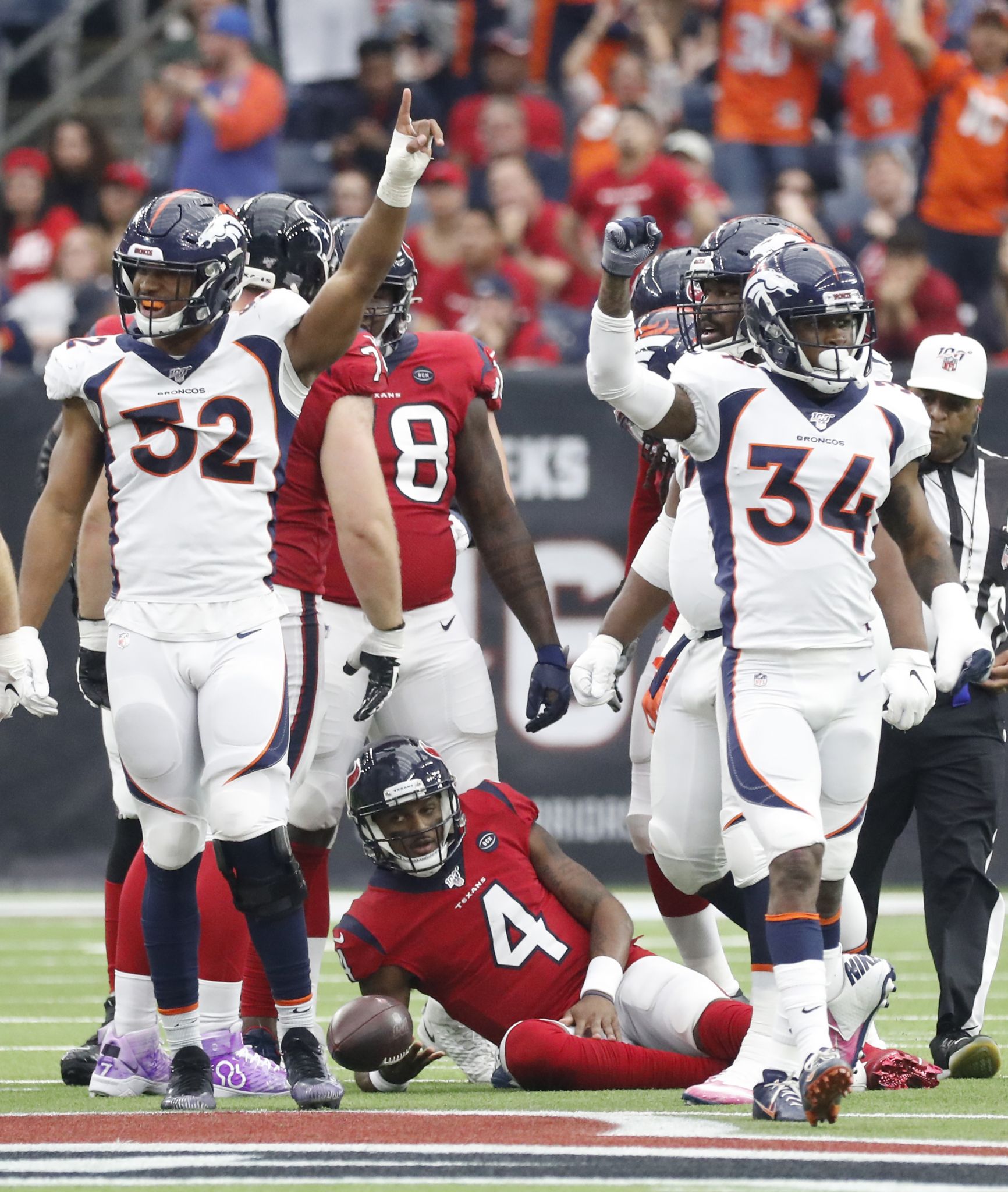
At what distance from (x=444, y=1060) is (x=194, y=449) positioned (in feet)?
6.95

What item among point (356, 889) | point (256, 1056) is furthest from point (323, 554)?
point (356, 889)

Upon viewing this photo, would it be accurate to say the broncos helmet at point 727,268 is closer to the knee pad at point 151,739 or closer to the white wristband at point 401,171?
the white wristband at point 401,171

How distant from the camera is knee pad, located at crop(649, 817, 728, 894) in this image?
491cm

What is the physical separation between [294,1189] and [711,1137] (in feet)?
2.73

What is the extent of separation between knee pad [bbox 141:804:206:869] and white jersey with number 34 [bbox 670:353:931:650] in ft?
3.79

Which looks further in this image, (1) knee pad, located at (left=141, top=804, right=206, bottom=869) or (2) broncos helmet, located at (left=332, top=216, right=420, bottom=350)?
(2) broncos helmet, located at (left=332, top=216, right=420, bottom=350)

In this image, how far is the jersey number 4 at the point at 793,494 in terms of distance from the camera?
4344 mm

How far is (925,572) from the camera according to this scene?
460 centimetres

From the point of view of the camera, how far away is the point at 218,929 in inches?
189

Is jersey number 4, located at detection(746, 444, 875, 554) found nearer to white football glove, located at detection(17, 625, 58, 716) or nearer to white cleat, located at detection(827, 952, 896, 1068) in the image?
white cleat, located at detection(827, 952, 896, 1068)

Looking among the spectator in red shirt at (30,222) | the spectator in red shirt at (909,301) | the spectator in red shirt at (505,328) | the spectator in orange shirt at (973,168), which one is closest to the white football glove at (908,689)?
the spectator in red shirt at (909,301)

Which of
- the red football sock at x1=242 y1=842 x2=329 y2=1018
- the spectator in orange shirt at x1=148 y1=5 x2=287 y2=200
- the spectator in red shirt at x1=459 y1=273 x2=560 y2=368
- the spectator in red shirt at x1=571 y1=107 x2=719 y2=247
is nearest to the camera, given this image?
the red football sock at x1=242 y1=842 x2=329 y2=1018

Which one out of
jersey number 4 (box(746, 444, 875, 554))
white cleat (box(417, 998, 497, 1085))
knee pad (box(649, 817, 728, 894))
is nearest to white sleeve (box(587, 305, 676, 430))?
jersey number 4 (box(746, 444, 875, 554))

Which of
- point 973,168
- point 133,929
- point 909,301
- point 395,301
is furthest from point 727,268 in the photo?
point 973,168
